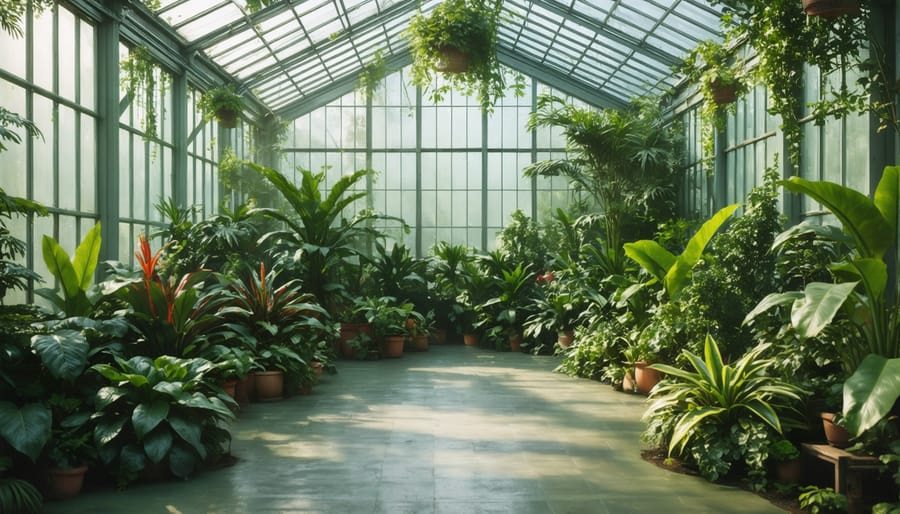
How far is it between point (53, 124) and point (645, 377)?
20.3 feet

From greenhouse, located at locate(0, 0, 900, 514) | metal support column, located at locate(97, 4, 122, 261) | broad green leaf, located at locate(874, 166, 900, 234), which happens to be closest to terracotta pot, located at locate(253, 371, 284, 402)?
greenhouse, located at locate(0, 0, 900, 514)

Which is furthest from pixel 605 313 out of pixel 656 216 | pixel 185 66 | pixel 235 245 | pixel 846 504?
pixel 185 66

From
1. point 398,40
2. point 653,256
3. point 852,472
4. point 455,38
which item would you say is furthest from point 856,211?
point 398,40

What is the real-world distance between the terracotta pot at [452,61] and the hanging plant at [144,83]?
3.98m

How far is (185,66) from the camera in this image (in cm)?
1109

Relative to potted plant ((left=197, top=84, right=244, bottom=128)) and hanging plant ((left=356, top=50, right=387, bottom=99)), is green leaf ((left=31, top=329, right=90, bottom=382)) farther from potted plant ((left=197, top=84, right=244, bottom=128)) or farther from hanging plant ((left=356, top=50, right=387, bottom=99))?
hanging plant ((left=356, top=50, right=387, bottom=99))

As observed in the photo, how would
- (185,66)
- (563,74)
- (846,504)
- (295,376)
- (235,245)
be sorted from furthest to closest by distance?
(563,74) < (185,66) < (235,245) < (295,376) < (846,504)

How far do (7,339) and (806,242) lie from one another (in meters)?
5.09

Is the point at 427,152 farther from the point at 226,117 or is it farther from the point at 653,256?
the point at 653,256

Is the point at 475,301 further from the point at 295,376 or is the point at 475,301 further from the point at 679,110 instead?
the point at 295,376

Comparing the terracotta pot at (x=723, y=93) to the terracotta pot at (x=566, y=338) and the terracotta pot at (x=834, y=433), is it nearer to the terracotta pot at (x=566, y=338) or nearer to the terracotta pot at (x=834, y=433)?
the terracotta pot at (x=566, y=338)

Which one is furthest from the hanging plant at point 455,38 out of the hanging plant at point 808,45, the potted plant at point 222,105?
the potted plant at point 222,105

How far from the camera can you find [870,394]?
351cm

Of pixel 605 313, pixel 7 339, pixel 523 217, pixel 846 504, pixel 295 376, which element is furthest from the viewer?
pixel 523 217
